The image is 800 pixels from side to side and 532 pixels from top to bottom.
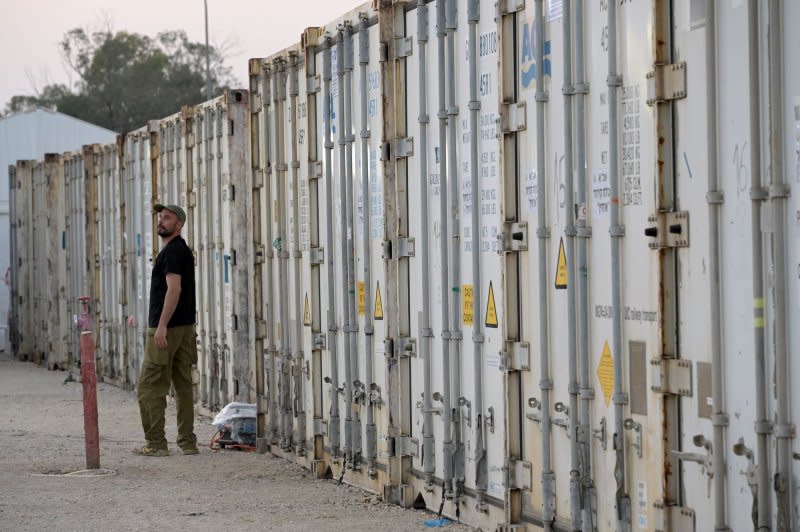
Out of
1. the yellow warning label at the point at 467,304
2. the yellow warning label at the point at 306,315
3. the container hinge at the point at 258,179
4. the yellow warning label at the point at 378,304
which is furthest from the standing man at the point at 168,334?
the yellow warning label at the point at 467,304

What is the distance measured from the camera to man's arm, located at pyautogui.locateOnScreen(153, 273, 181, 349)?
12430 millimetres

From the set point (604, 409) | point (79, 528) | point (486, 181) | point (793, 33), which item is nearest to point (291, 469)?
point (79, 528)

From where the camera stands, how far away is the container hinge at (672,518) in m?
6.46

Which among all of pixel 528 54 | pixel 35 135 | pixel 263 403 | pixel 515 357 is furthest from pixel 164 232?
pixel 35 135

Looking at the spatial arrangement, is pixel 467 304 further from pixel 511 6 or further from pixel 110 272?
pixel 110 272

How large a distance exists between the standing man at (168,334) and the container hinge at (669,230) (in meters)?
6.58

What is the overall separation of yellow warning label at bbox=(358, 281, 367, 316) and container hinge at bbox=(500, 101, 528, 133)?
8.71ft

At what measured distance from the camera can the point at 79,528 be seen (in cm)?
920

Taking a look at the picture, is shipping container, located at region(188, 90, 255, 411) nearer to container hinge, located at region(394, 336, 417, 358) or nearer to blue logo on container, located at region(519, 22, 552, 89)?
container hinge, located at region(394, 336, 417, 358)

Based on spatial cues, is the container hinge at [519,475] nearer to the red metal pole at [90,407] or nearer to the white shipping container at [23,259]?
the red metal pole at [90,407]

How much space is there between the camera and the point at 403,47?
949 centimetres

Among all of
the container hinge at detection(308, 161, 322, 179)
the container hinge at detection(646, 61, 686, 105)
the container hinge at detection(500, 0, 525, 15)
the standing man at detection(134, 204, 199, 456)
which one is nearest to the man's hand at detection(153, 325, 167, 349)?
the standing man at detection(134, 204, 199, 456)

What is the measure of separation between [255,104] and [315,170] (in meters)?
1.53

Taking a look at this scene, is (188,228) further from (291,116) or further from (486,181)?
(486,181)
